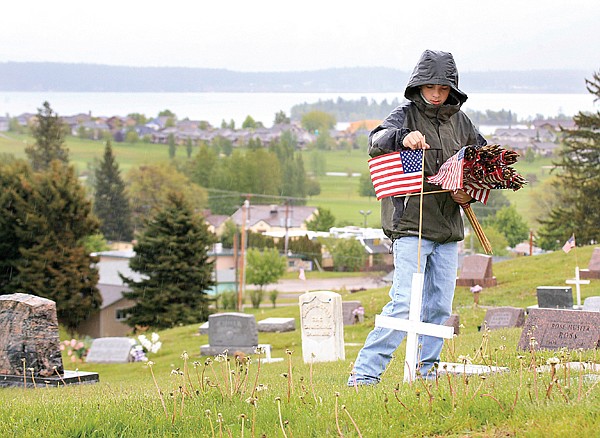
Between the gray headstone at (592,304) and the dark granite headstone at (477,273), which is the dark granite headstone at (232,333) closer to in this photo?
the dark granite headstone at (477,273)

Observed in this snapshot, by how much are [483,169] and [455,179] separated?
0.19 m

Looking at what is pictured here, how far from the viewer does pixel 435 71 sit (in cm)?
659

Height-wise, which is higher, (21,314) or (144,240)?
(21,314)

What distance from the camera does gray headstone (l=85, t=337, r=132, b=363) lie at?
2323 centimetres

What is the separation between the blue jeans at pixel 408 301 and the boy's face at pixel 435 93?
39.8 inches

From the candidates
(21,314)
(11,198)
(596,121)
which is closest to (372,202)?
(596,121)

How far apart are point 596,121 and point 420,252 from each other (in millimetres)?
52386

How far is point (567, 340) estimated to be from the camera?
349 inches

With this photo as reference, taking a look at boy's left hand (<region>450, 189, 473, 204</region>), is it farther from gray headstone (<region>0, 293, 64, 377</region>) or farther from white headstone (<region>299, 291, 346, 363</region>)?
white headstone (<region>299, 291, 346, 363</region>)

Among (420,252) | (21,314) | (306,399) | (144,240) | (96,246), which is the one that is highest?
(420,252)

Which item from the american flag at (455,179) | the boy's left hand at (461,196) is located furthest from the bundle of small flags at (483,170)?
the boy's left hand at (461,196)

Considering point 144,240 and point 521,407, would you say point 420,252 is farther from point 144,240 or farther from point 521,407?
point 144,240

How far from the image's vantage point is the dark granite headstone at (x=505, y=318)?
674 inches

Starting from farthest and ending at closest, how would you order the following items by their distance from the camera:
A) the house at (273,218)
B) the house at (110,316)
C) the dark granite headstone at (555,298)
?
the house at (273,218) → the house at (110,316) → the dark granite headstone at (555,298)
